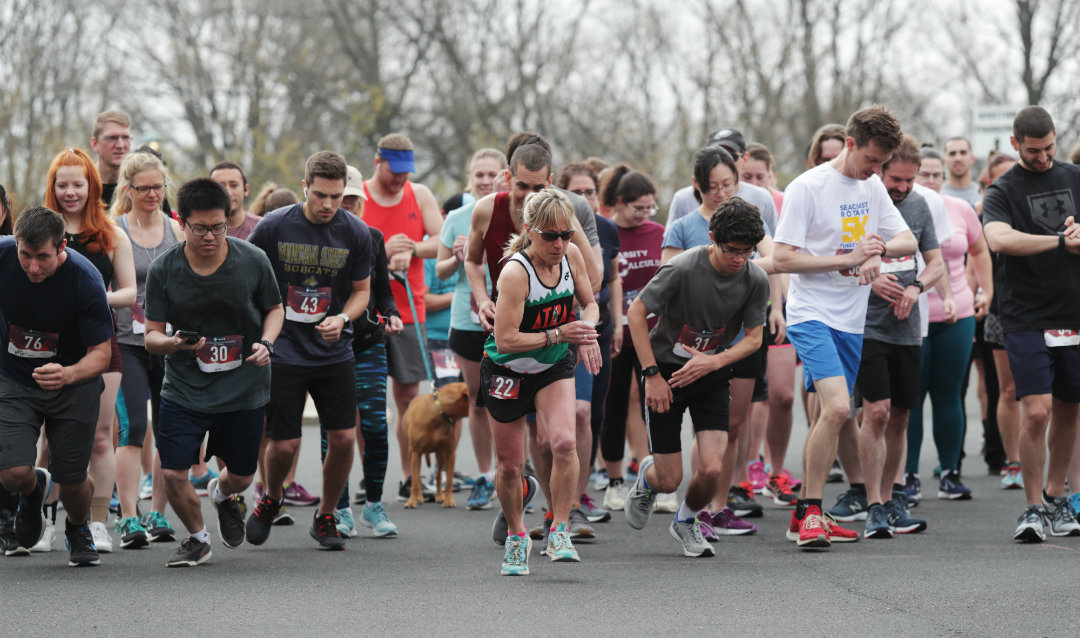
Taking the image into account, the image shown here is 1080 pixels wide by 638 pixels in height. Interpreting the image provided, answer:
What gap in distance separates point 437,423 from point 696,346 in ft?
8.90

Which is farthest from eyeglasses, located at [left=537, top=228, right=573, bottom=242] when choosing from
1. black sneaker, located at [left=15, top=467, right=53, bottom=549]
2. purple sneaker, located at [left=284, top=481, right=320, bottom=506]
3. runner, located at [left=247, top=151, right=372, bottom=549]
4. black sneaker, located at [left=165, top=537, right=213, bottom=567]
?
purple sneaker, located at [left=284, top=481, right=320, bottom=506]

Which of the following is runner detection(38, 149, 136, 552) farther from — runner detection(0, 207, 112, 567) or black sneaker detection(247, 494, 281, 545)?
black sneaker detection(247, 494, 281, 545)

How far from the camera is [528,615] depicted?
18.7 ft

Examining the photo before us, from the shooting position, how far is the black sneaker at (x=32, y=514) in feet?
23.2

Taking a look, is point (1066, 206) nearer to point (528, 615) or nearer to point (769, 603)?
point (769, 603)

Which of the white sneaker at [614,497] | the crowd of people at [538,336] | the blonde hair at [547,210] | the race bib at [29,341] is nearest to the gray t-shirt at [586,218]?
the crowd of people at [538,336]

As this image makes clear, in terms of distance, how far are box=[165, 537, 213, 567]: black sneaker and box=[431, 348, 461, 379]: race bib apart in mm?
3253

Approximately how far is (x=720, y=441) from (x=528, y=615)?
1.93m

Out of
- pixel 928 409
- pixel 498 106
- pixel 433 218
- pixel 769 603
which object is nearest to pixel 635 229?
pixel 433 218

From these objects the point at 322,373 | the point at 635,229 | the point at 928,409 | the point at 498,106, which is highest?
the point at 498,106

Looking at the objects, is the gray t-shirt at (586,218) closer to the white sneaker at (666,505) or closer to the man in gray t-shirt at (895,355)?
the man in gray t-shirt at (895,355)

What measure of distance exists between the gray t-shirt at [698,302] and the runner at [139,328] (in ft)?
9.44

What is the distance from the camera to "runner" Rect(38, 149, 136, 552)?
7457mm

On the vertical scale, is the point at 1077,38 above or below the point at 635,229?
above
